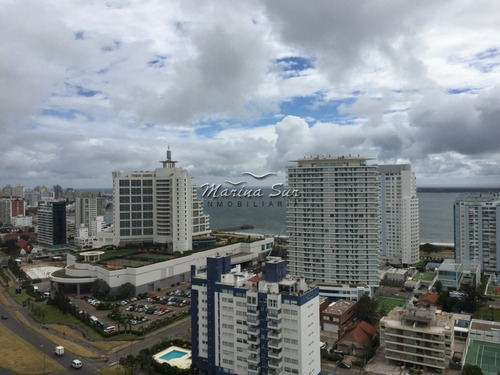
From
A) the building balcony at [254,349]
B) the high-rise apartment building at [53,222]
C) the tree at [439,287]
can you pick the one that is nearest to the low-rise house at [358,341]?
the building balcony at [254,349]

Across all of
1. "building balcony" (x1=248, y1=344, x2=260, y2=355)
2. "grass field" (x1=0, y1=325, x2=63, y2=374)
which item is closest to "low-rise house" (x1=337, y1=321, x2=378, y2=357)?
"building balcony" (x1=248, y1=344, x2=260, y2=355)

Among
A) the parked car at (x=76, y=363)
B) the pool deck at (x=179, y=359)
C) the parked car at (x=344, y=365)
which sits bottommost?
the parked car at (x=344, y=365)

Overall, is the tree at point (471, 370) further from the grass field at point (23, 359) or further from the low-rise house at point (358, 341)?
the grass field at point (23, 359)

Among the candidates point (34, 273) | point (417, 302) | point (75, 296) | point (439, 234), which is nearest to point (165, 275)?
point (75, 296)

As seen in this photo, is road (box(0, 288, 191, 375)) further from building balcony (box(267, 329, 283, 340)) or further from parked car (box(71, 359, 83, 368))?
building balcony (box(267, 329, 283, 340))

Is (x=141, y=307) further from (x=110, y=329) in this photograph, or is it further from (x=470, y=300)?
(x=470, y=300)
